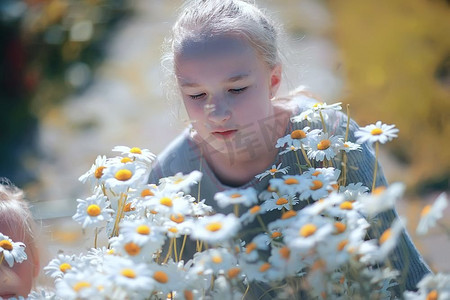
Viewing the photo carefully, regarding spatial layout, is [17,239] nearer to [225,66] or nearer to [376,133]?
[225,66]

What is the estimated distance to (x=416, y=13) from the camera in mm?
2750

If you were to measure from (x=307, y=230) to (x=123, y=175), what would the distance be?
0.32 meters

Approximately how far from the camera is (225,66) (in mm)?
1181

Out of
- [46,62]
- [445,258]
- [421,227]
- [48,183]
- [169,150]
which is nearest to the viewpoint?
[421,227]

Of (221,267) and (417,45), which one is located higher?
(221,267)

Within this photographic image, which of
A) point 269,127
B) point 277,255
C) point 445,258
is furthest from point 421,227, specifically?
point 445,258

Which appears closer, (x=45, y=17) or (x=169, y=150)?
(x=169, y=150)

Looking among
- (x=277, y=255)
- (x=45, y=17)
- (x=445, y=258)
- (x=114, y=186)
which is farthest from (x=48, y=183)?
(x=277, y=255)

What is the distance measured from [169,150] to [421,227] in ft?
3.11

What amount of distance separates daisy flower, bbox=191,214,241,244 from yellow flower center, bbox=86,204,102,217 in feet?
0.69

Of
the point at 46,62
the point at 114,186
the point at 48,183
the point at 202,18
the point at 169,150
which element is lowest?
the point at 48,183

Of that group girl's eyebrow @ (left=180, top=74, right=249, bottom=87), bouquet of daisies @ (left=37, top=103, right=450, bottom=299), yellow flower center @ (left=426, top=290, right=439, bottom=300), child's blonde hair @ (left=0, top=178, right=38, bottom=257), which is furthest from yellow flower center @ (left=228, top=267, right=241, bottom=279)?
child's blonde hair @ (left=0, top=178, right=38, bottom=257)

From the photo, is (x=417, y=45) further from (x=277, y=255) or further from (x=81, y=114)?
(x=277, y=255)

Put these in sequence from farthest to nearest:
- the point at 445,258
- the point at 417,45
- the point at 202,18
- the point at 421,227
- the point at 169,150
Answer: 1. the point at 417,45
2. the point at 445,258
3. the point at 169,150
4. the point at 202,18
5. the point at 421,227
